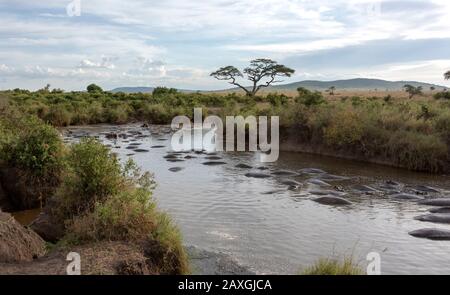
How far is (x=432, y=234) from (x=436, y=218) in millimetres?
1612

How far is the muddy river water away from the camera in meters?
11.2

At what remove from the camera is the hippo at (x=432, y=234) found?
40.6 feet

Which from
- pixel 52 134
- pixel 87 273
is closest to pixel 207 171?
pixel 52 134

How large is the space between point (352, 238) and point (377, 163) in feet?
42.4

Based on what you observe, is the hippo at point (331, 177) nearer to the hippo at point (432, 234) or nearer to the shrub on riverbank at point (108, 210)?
the hippo at point (432, 234)

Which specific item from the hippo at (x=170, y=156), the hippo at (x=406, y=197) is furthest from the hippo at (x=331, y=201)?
the hippo at (x=170, y=156)

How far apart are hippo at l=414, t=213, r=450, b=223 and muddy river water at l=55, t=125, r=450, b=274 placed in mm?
231

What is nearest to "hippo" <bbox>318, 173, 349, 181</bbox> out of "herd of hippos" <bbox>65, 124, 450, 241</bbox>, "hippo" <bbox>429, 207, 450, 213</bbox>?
"herd of hippos" <bbox>65, 124, 450, 241</bbox>

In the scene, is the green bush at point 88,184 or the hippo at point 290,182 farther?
the hippo at point 290,182

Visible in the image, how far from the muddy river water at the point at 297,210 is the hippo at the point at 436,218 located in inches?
9.1

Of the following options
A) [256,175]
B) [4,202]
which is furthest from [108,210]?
[256,175]

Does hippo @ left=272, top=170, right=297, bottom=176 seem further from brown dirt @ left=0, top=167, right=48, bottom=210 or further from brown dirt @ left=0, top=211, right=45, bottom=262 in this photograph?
brown dirt @ left=0, top=211, right=45, bottom=262

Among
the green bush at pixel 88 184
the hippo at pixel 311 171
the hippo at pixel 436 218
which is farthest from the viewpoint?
the hippo at pixel 311 171

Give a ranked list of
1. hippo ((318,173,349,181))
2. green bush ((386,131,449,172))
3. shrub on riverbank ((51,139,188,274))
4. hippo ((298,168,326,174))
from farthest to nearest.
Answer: green bush ((386,131,449,172))
hippo ((298,168,326,174))
hippo ((318,173,349,181))
shrub on riverbank ((51,139,188,274))
